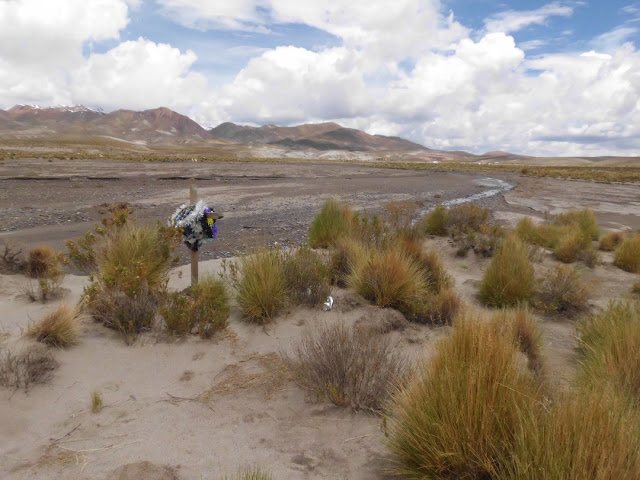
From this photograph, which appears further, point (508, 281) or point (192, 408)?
point (508, 281)

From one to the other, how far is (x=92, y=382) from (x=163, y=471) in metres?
1.51

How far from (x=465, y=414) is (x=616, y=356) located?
217 centimetres

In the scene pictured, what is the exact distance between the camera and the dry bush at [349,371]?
3.52m

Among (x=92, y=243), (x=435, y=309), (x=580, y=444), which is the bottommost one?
(x=435, y=309)

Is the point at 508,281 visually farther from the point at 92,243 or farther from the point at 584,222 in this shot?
the point at 584,222

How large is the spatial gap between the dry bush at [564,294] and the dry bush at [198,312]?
14.7ft

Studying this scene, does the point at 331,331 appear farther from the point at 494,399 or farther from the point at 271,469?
the point at 494,399

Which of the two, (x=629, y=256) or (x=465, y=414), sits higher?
(x=465, y=414)

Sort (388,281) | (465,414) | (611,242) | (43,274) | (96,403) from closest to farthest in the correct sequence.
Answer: (465,414), (96,403), (388,281), (43,274), (611,242)

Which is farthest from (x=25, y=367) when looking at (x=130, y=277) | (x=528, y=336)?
(x=528, y=336)

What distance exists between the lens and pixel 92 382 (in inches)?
152

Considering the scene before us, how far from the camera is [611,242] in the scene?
36.2 feet

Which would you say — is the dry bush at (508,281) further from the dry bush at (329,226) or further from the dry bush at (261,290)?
the dry bush at (261,290)

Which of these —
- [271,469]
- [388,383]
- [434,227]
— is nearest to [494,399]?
[388,383]
